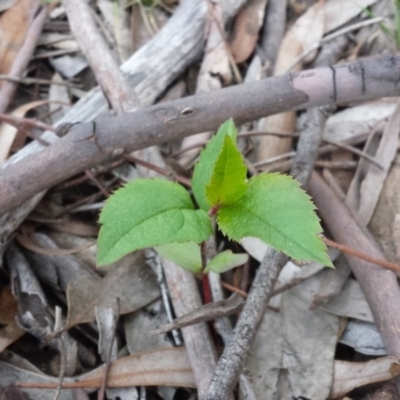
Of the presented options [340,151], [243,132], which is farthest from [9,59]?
[340,151]

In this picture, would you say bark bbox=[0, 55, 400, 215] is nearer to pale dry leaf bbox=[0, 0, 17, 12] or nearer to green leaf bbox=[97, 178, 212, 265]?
green leaf bbox=[97, 178, 212, 265]

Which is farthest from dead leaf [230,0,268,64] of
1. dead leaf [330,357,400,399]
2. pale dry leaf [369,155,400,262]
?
dead leaf [330,357,400,399]

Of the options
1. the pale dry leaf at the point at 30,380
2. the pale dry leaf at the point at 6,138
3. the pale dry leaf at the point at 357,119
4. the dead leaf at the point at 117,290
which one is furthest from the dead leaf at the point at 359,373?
the pale dry leaf at the point at 6,138

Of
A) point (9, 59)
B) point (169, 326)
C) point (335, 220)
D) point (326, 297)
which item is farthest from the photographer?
point (9, 59)

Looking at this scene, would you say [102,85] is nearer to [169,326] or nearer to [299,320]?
[169,326]

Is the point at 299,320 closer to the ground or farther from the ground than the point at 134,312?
closer to the ground

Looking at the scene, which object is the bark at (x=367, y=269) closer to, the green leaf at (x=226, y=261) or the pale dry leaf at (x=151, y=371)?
the green leaf at (x=226, y=261)

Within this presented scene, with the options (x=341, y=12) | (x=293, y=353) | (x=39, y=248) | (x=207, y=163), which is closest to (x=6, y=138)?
(x=39, y=248)

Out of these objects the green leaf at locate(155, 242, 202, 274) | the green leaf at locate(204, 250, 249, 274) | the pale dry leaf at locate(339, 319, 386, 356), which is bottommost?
the pale dry leaf at locate(339, 319, 386, 356)
